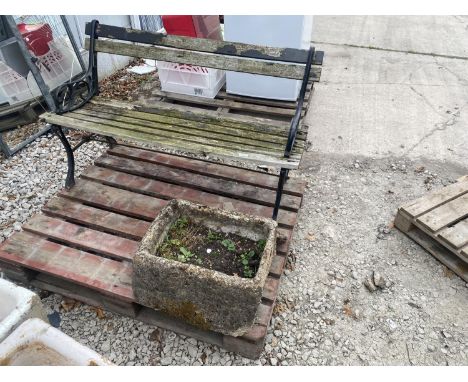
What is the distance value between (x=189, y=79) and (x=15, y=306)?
9.81 ft

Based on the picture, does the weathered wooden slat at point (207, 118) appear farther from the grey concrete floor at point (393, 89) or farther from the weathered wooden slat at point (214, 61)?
the grey concrete floor at point (393, 89)

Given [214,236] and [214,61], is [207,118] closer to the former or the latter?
[214,61]

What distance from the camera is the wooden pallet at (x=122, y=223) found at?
2141 millimetres

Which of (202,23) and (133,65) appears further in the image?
(133,65)

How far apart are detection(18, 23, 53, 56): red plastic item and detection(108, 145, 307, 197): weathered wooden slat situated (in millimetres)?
1483

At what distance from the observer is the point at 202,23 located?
4039 millimetres

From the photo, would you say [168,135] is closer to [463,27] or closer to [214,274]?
[214,274]

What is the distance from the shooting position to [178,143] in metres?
2.39

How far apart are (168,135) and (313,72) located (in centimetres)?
102

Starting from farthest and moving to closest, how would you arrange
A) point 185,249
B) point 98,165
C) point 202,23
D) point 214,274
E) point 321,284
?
point 202,23 → point 98,165 → point 321,284 → point 185,249 → point 214,274

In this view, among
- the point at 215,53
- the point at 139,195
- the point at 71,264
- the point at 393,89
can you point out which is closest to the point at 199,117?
the point at 215,53

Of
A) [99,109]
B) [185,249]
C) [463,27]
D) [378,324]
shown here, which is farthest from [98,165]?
[463,27]

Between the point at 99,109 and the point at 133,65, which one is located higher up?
the point at 99,109

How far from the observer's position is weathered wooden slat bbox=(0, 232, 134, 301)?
2.13 m
